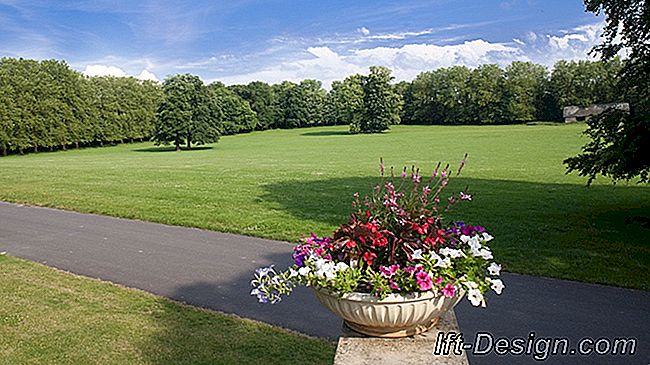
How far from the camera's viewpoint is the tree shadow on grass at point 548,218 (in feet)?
24.1

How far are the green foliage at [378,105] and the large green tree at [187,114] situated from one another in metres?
26.9

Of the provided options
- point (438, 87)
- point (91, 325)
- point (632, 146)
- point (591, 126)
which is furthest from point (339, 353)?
point (438, 87)

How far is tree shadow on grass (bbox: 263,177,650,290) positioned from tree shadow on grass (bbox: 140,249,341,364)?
10.9 feet

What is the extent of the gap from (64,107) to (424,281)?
62602 millimetres

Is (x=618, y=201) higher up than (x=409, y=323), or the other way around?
(x=409, y=323)

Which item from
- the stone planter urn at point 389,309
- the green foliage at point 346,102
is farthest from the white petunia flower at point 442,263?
the green foliage at point 346,102

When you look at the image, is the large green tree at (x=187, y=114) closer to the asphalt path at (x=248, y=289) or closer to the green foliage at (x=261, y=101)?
the green foliage at (x=261, y=101)

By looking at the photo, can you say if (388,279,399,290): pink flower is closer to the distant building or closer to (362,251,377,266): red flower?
(362,251,377,266): red flower

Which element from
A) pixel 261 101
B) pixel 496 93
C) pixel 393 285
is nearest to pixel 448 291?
pixel 393 285

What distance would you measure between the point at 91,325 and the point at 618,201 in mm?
12836

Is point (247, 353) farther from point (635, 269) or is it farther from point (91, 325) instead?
point (635, 269)

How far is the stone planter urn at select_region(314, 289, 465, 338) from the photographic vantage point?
2.38 meters

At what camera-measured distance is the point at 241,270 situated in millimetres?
7297

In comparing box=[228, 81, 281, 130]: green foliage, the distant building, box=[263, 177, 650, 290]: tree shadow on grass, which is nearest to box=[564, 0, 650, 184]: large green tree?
the distant building
